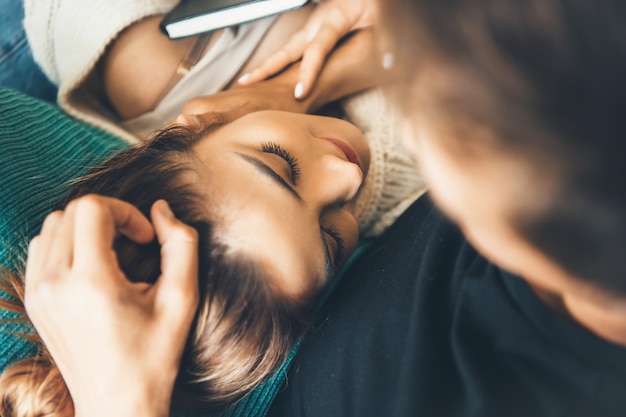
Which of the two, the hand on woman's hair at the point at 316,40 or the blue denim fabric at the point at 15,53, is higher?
the blue denim fabric at the point at 15,53

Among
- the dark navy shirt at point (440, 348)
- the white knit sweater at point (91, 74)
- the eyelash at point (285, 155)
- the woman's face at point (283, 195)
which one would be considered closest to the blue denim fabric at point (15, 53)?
the white knit sweater at point (91, 74)

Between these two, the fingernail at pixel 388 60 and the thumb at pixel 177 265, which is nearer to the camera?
the fingernail at pixel 388 60

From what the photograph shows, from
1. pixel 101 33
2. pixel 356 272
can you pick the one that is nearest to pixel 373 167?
pixel 356 272

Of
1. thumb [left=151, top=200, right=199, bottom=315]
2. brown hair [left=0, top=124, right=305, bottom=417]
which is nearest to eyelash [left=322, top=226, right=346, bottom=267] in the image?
brown hair [left=0, top=124, right=305, bottom=417]

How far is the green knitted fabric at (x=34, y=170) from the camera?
28.3 inches

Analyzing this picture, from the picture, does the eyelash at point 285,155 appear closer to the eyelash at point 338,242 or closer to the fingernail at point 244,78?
the eyelash at point 338,242

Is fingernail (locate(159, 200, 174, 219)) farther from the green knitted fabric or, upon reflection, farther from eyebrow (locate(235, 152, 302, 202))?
the green knitted fabric

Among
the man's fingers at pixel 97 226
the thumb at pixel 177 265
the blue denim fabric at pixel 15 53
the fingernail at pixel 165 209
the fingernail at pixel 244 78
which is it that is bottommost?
the thumb at pixel 177 265

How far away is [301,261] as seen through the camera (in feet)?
2.21

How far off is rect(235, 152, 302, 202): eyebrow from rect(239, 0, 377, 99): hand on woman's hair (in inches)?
13.8

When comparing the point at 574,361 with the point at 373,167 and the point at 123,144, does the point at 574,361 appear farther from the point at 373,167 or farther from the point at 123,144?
the point at 123,144

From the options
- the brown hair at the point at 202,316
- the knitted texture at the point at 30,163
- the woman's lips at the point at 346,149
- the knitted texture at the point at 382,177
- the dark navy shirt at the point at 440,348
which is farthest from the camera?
the knitted texture at the point at 382,177

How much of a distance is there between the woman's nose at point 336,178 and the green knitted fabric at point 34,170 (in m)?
0.28

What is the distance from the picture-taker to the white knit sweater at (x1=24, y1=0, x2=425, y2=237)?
985 mm
